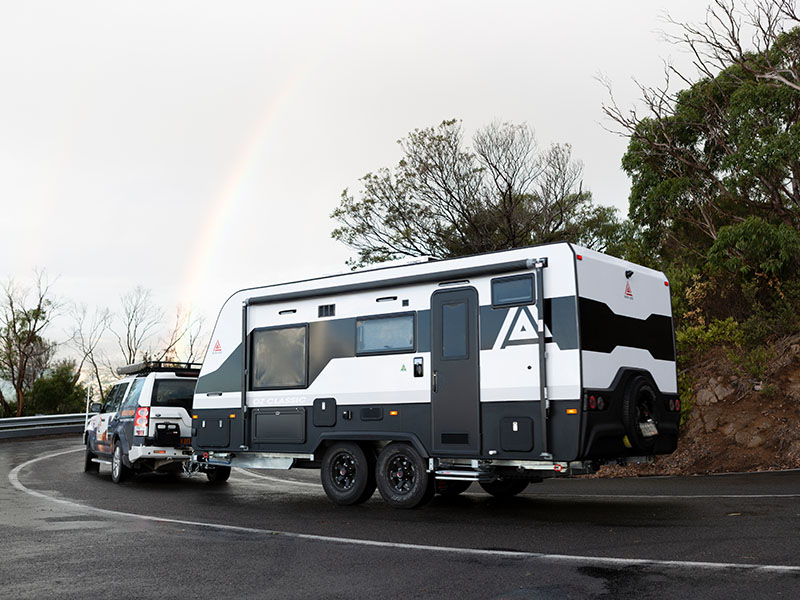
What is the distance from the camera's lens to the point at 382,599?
5973 millimetres

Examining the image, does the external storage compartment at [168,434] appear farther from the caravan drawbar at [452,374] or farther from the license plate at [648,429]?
the license plate at [648,429]

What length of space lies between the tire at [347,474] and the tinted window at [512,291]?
288 centimetres

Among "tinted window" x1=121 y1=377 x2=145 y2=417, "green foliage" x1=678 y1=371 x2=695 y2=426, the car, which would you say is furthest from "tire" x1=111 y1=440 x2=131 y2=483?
"green foliage" x1=678 y1=371 x2=695 y2=426

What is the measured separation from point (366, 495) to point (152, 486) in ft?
17.5

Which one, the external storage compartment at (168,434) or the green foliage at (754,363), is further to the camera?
the green foliage at (754,363)

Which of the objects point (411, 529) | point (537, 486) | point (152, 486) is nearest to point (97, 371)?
point (152, 486)

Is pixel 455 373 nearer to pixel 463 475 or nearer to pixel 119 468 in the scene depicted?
pixel 463 475

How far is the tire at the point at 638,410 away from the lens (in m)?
9.85

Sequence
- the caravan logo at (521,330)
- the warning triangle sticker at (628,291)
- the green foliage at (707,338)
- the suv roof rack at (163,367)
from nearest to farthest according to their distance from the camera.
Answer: the caravan logo at (521,330) → the warning triangle sticker at (628,291) → the suv roof rack at (163,367) → the green foliage at (707,338)

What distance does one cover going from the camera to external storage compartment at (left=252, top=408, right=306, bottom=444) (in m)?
11.9

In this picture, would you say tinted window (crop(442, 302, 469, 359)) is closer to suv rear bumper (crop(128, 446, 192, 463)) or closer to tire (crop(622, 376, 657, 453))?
tire (crop(622, 376, 657, 453))

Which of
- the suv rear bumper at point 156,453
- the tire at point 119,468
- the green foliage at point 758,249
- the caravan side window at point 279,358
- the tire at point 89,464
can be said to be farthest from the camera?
the green foliage at point 758,249

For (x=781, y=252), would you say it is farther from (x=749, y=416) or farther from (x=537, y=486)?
(x=537, y=486)

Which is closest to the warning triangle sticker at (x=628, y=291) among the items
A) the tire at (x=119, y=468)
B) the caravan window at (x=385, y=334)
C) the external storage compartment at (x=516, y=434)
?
the external storage compartment at (x=516, y=434)
